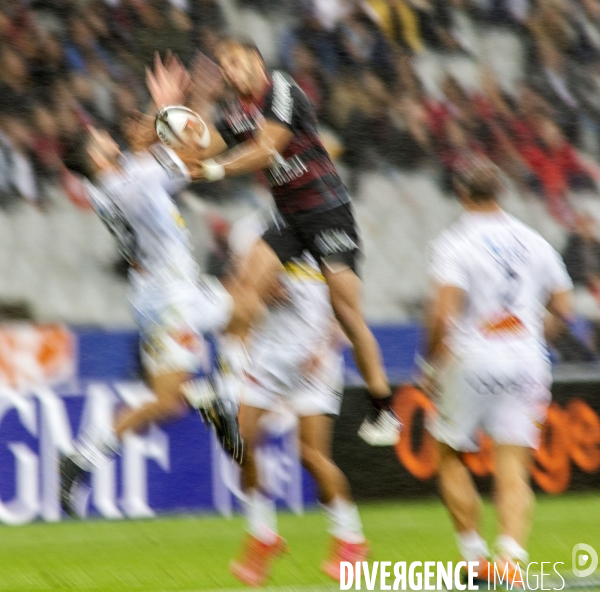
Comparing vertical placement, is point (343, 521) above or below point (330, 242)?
below

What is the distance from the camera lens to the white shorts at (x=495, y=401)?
4922 millimetres

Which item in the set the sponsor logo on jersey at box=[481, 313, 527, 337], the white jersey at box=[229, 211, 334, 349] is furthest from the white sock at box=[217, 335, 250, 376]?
the sponsor logo on jersey at box=[481, 313, 527, 337]

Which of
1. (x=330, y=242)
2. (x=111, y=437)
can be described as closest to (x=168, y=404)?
(x=111, y=437)

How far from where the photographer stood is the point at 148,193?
541 centimetres

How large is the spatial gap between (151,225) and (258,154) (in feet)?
1.93

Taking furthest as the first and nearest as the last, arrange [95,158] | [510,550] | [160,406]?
[95,158], [160,406], [510,550]

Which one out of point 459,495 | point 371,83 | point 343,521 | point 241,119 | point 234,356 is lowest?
point 371,83

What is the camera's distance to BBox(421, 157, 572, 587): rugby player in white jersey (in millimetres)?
4891

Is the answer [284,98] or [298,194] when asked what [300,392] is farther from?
[284,98]

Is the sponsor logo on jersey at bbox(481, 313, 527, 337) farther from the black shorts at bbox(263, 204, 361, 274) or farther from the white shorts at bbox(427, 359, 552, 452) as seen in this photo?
the black shorts at bbox(263, 204, 361, 274)

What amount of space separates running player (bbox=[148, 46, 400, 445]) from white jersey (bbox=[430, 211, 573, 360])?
2.12 ft

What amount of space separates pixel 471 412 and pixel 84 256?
20.8 feet

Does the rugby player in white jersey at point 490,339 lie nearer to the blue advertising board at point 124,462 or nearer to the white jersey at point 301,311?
the white jersey at point 301,311

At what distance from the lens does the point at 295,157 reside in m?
5.57
